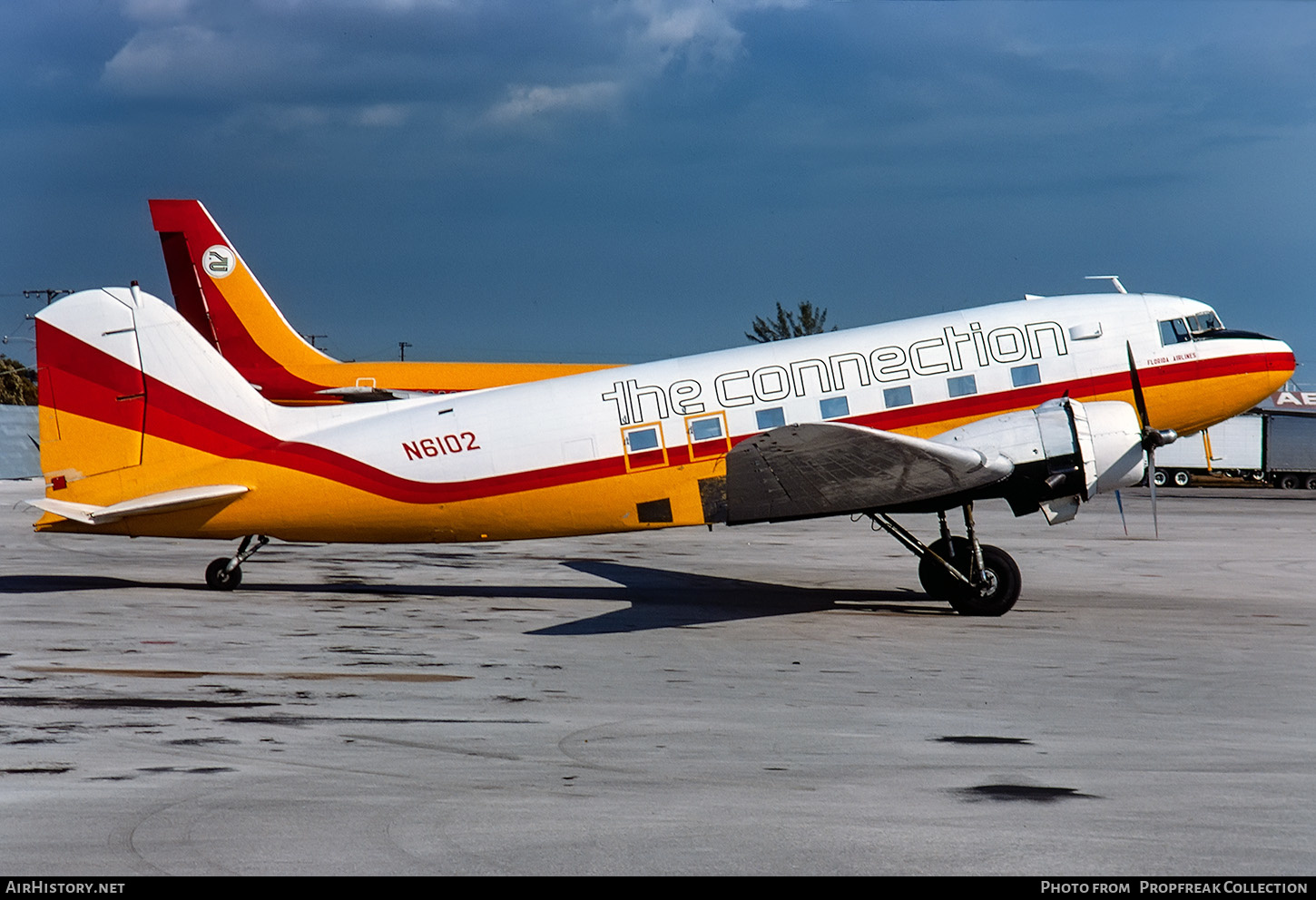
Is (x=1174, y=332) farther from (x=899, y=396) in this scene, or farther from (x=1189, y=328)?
(x=899, y=396)

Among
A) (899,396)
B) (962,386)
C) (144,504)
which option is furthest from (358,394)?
(962,386)

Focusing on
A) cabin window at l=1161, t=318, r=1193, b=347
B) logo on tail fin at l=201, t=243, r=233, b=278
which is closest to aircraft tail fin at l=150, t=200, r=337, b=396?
logo on tail fin at l=201, t=243, r=233, b=278

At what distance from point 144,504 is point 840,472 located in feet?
32.9

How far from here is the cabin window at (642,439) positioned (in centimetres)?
1788

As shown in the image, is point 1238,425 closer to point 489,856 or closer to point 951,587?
point 951,587

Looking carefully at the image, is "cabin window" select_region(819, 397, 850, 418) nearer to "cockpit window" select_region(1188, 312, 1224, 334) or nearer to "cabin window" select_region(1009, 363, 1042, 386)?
"cabin window" select_region(1009, 363, 1042, 386)

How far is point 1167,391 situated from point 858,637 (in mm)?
6677

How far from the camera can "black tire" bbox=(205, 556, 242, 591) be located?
19.0 meters

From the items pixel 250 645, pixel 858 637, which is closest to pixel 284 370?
pixel 250 645

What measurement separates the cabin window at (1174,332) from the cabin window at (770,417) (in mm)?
5946

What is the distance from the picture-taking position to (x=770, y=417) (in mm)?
17875

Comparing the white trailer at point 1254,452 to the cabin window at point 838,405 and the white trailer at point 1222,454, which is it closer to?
the white trailer at point 1222,454

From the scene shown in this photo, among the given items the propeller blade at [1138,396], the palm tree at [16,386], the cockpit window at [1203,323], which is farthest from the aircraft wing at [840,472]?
the palm tree at [16,386]

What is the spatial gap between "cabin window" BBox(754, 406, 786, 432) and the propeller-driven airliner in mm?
19
